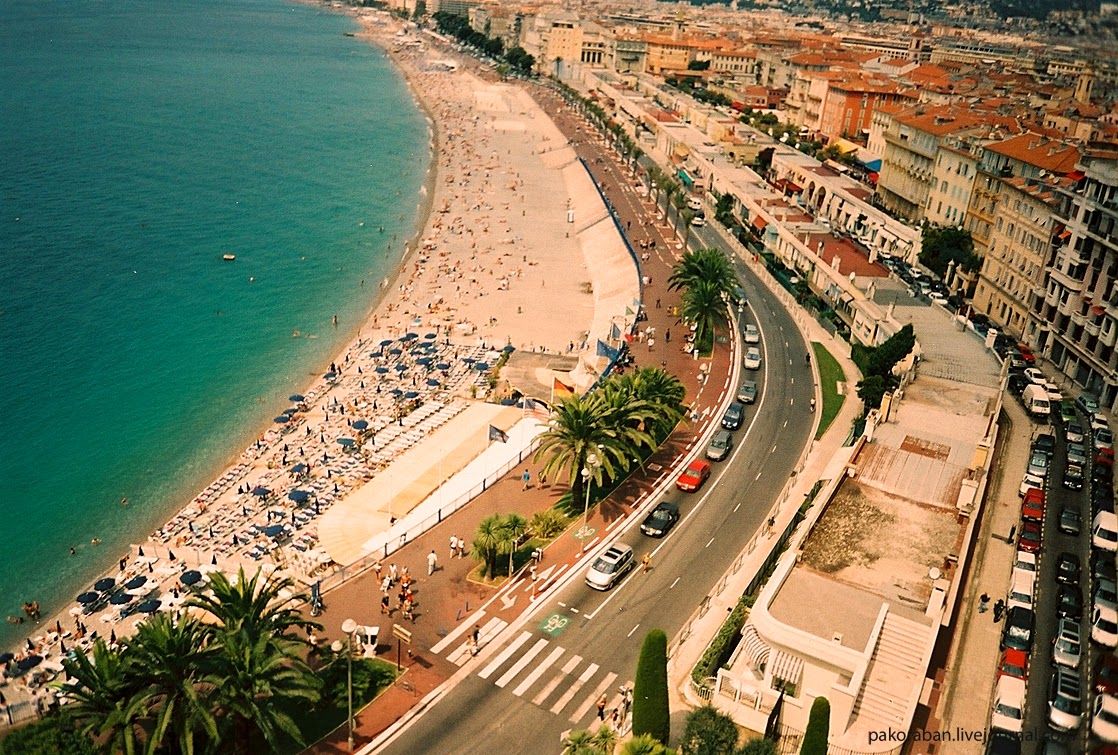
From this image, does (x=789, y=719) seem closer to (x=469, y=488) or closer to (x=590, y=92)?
(x=469, y=488)

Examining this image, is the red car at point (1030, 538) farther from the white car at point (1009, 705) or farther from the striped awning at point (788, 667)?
the striped awning at point (788, 667)

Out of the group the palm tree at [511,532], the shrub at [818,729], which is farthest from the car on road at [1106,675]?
the palm tree at [511,532]

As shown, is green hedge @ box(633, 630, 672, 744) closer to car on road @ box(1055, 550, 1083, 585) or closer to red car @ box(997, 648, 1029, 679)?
red car @ box(997, 648, 1029, 679)

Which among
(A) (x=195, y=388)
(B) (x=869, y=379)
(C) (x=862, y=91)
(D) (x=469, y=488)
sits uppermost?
(C) (x=862, y=91)

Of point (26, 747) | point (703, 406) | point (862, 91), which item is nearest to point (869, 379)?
point (703, 406)

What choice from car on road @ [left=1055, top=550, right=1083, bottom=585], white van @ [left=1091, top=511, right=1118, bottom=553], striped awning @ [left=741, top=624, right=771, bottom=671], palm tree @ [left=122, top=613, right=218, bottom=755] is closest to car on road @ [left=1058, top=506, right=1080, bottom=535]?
white van @ [left=1091, top=511, right=1118, bottom=553]

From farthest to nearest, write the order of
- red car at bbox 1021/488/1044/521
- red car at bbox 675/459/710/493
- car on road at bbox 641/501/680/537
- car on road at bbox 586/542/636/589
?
red car at bbox 675/459/710/493 < red car at bbox 1021/488/1044/521 < car on road at bbox 641/501/680/537 < car on road at bbox 586/542/636/589
